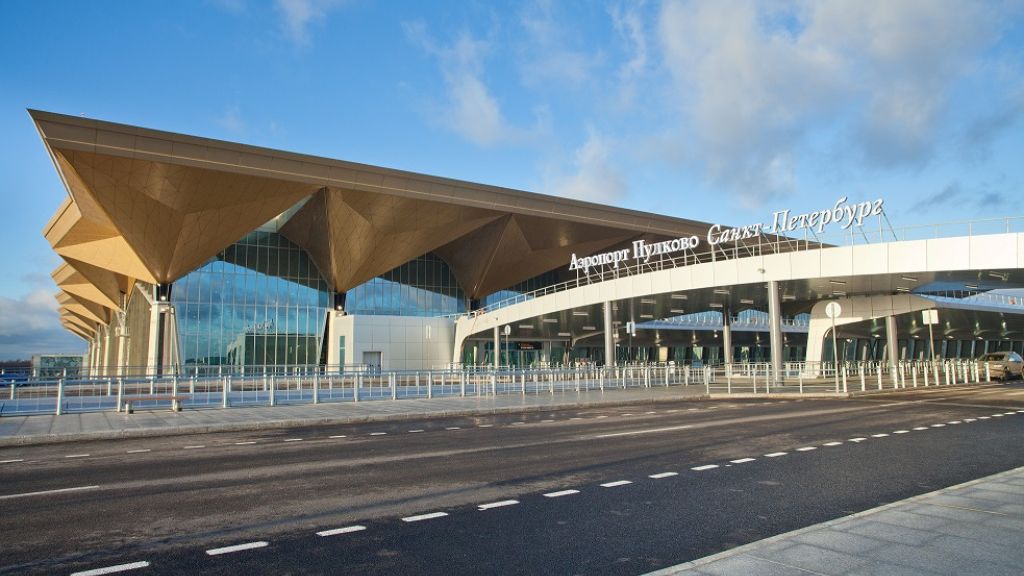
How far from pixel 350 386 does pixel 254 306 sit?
32707 millimetres

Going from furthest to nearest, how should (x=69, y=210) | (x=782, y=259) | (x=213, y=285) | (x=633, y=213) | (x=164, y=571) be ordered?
(x=633, y=213)
(x=213, y=285)
(x=69, y=210)
(x=782, y=259)
(x=164, y=571)

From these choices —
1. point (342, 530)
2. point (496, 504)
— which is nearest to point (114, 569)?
point (342, 530)

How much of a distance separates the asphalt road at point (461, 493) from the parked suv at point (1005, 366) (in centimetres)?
3248

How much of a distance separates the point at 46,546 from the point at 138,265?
2134 inches

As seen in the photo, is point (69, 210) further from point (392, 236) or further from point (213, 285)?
point (392, 236)

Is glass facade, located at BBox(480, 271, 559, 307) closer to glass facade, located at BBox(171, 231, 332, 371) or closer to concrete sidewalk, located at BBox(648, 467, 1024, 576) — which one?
glass facade, located at BBox(171, 231, 332, 371)

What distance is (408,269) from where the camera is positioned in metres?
65.9

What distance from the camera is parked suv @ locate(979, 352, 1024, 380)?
138 ft

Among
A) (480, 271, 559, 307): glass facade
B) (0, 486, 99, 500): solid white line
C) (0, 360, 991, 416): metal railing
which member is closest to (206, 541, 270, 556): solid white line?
(0, 486, 99, 500): solid white line

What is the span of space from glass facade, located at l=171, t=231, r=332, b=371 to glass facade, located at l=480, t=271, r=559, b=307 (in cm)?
1717

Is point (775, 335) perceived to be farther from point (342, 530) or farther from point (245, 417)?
point (342, 530)

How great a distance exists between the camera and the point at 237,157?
42.9m

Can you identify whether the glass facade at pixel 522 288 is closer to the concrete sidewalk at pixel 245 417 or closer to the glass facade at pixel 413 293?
the glass facade at pixel 413 293

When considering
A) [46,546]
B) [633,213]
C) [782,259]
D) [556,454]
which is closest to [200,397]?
[556,454]
